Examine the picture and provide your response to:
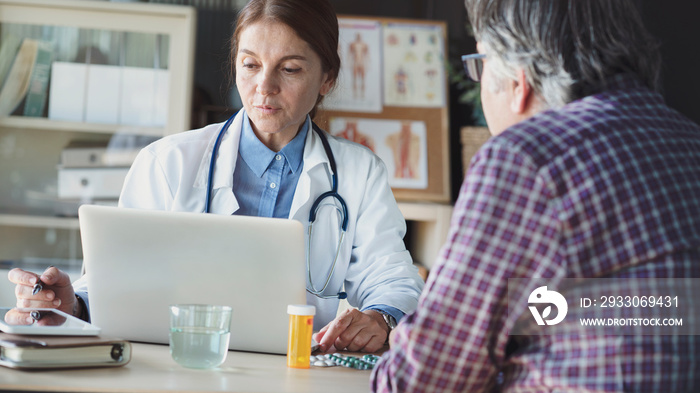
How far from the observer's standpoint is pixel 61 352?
1047mm

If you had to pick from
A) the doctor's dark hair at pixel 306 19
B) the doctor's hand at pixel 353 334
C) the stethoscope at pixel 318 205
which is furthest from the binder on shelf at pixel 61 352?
the doctor's dark hair at pixel 306 19

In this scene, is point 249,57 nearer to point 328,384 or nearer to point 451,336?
point 328,384

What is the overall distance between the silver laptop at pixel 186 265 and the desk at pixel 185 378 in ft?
0.26

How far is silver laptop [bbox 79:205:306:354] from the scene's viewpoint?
1.22 metres

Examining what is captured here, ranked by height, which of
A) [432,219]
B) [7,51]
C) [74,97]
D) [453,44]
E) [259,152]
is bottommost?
[432,219]

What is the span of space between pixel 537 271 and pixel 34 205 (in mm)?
2825

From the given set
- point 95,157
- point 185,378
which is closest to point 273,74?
point 185,378

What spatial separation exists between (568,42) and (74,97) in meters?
2.72

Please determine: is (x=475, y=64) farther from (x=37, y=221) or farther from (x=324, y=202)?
(x=37, y=221)

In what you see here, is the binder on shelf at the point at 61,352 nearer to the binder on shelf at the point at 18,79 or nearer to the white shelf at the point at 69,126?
the white shelf at the point at 69,126

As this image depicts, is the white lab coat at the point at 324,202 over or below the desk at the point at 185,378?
over

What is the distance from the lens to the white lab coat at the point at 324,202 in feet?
5.57

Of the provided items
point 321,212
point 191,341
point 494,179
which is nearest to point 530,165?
point 494,179

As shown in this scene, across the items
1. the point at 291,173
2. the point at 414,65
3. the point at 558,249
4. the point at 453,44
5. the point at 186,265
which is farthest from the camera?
the point at 453,44
